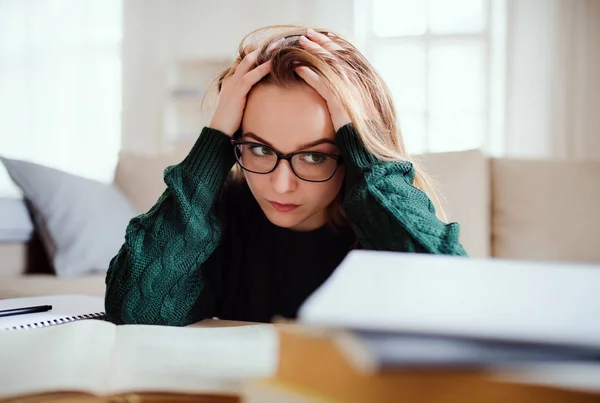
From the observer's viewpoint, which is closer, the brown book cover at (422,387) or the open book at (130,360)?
the brown book cover at (422,387)

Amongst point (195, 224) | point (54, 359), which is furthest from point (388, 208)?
point (54, 359)

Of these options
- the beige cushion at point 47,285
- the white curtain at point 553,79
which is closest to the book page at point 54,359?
the beige cushion at point 47,285

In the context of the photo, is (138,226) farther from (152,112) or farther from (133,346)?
(152,112)

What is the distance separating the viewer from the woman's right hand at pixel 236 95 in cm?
96

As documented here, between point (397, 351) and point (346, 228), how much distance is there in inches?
35.1

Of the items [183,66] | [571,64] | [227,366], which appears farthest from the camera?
[183,66]

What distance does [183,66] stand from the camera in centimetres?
481

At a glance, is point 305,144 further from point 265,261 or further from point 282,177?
point 265,261

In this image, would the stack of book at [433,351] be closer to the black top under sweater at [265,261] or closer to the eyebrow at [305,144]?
the eyebrow at [305,144]

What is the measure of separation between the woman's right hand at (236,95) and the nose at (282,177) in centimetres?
13

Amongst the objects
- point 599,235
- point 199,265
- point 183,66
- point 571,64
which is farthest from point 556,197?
point 183,66

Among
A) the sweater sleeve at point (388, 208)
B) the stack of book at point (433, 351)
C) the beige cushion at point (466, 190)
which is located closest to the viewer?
the stack of book at point (433, 351)

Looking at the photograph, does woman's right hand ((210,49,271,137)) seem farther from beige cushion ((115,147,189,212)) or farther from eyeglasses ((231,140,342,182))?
beige cushion ((115,147,189,212))

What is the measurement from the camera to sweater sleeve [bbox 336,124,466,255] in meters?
0.78
